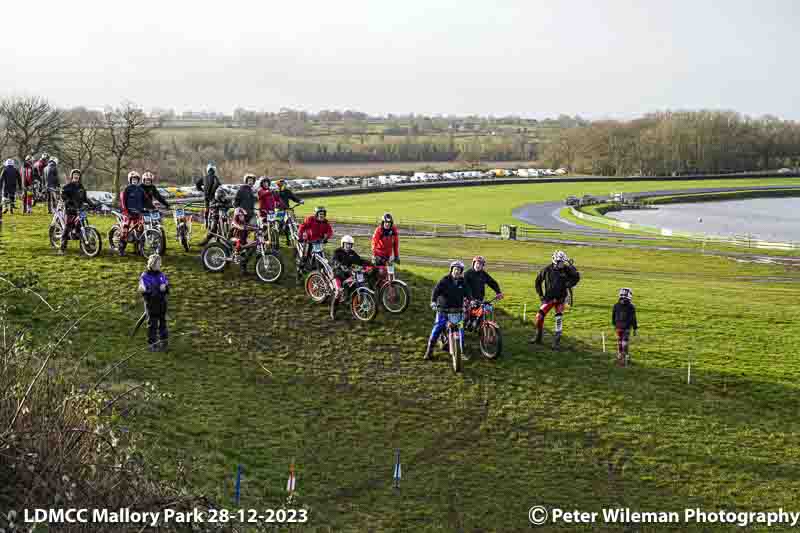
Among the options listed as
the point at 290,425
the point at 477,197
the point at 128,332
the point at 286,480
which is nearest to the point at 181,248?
the point at 128,332

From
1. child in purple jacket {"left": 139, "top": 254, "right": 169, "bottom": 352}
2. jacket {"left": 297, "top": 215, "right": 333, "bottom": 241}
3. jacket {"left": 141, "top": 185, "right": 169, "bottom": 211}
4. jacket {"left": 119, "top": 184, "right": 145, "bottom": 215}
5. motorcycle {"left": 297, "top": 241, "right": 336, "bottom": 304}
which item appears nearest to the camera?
child in purple jacket {"left": 139, "top": 254, "right": 169, "bottom": 352}

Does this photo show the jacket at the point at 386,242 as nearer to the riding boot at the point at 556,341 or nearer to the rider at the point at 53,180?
the riding boot at the point at 556,341

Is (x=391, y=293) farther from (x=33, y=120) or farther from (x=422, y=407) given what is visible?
(x=33, y=120)

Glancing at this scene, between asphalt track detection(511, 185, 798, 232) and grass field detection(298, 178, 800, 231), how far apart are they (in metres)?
1.82

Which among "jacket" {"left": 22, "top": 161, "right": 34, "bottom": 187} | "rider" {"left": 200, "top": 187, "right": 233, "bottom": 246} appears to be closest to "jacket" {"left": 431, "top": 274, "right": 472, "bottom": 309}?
"rider" {"left": 200, "top": 187, "right": 233, "bottom": 246}

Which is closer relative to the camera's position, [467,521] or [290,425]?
[467,521]

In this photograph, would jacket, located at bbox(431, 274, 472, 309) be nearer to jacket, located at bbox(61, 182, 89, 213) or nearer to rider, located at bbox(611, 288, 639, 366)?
rider, located at bbox(611, 288, 639, 366)

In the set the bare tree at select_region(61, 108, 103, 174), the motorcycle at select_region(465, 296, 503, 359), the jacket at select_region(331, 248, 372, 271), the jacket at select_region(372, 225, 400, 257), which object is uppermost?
the bare tree at select_region(61, 108, 103, 174)

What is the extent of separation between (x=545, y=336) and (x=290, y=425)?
8065 mm

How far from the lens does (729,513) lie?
1112 centimetres

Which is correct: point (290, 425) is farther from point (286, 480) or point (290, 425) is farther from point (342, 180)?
point (342, 180)

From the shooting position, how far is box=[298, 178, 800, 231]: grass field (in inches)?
3305

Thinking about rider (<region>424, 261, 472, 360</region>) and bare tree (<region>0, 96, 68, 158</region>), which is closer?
rider (<region>424, 261, 472, 360</region>)

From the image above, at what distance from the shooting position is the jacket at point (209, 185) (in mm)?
20672
